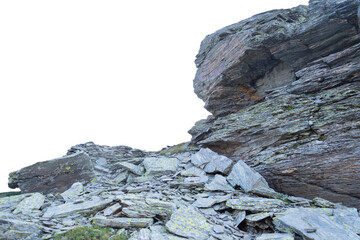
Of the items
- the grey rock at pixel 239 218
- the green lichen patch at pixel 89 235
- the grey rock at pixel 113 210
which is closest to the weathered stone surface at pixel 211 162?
the grey rock at pixel 239 218

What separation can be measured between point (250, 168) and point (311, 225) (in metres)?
8.70

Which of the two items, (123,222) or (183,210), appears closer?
(123,222)

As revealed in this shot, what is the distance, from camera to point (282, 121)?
2081cm

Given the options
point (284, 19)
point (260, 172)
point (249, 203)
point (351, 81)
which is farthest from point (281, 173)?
point (284, 19)

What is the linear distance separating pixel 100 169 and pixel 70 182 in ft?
13.4

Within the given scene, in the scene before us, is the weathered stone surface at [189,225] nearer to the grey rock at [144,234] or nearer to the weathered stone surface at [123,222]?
the grey rock at [144,234]

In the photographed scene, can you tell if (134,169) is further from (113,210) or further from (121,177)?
(113,210)

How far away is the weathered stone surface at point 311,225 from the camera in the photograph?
29.8 ft

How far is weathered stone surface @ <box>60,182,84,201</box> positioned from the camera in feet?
54.5

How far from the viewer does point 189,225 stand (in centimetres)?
1052

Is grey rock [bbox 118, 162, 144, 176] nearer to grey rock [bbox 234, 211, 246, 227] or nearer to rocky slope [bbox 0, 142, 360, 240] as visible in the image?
rocky slope [bbox 0, 142, 360, 240]

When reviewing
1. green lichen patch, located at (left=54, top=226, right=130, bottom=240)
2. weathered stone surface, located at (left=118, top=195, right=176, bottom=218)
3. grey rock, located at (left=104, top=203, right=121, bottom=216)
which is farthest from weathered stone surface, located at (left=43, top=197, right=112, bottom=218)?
green lichen patch, located at (left=54, top=226, right=130, bottom=240)

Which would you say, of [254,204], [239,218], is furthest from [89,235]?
[254,204]

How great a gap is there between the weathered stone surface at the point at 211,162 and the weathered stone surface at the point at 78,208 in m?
10.6
